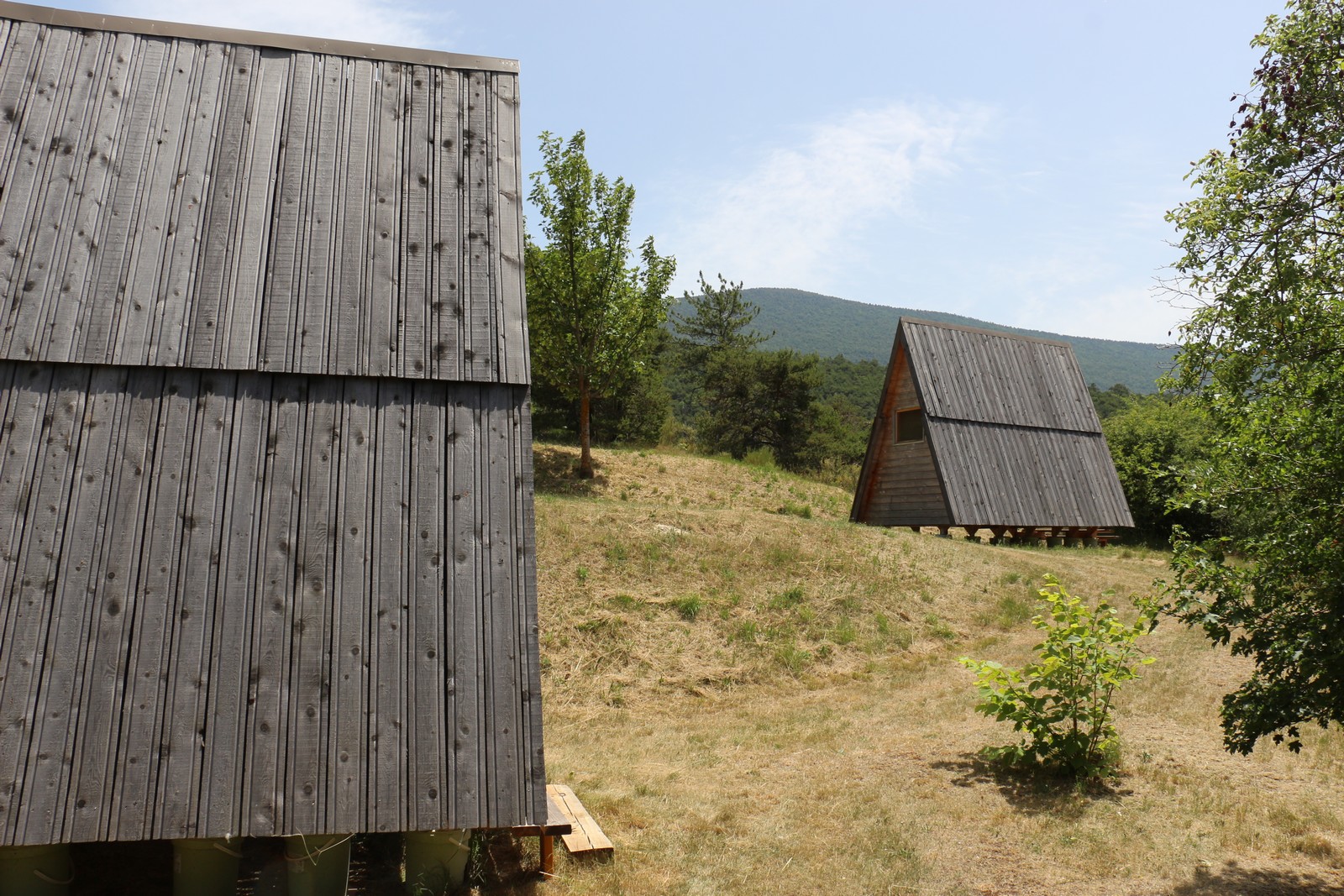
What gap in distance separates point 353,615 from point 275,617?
Answer: 42 cm

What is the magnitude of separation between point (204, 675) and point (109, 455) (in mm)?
1426

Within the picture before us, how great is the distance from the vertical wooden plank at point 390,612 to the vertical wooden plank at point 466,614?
0.28 m

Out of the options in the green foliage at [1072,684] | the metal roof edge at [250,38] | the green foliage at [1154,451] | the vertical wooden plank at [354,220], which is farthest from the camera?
→ the green foliage at [1154,451]

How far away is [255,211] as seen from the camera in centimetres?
633

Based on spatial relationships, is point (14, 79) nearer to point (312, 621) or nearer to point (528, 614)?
point (312, 621)

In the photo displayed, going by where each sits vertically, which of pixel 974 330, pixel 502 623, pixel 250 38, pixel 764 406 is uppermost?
pixel 764 406

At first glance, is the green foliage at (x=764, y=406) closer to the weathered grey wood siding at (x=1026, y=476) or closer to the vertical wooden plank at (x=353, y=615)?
the weathered grey wood siding at (x=1026, y=476)

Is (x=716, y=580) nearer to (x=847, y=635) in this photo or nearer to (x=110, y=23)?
(x=847, y=635)

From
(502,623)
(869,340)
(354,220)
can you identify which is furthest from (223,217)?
(869,340)

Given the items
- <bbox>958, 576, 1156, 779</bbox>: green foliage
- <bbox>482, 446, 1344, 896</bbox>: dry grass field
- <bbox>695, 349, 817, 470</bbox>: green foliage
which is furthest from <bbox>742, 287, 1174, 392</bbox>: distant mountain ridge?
<bbox>958, 576, 1156, 779</bbox>: green foliage

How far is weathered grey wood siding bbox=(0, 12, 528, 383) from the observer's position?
19.2ft

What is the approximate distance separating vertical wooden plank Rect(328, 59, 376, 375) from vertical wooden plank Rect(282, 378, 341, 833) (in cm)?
24

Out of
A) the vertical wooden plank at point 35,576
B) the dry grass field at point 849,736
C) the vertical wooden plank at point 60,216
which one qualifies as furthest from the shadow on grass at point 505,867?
the vertical wooden plank at point 60,216

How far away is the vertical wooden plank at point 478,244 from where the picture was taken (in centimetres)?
600
